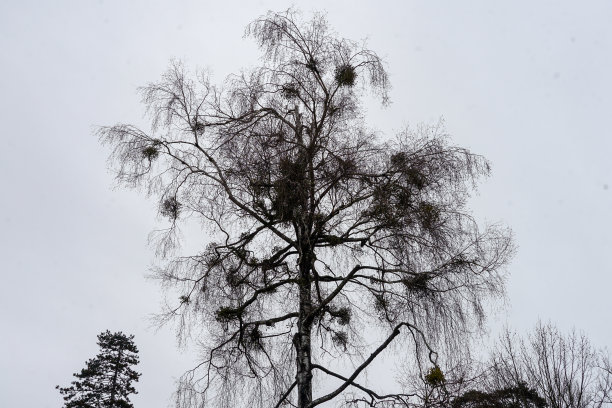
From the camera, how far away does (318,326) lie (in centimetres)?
984

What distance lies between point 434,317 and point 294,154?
3.18m

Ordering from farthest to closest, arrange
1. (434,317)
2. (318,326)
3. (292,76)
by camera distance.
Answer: (292,76)
(318,326)
(434,317)

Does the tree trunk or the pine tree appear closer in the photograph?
the tree trunk

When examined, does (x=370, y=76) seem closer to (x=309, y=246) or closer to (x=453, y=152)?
(x=453, y=152)

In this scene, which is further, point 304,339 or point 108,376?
point 108,376

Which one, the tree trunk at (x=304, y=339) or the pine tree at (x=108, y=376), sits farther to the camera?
the pine tree at (x=108, y=376)

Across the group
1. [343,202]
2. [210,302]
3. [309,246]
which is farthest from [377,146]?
[210,302]

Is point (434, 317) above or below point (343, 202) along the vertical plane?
below

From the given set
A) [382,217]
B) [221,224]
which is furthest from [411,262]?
[221,224]

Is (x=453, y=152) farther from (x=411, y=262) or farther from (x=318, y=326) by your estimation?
(x=318, y=326)

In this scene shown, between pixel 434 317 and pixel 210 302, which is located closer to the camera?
pixel 434 317

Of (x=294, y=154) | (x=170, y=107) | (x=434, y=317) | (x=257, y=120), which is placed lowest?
(x=434, y=317)

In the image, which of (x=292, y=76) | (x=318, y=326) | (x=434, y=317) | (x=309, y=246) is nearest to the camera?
(x=434, y=317)

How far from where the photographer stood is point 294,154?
374 inches
